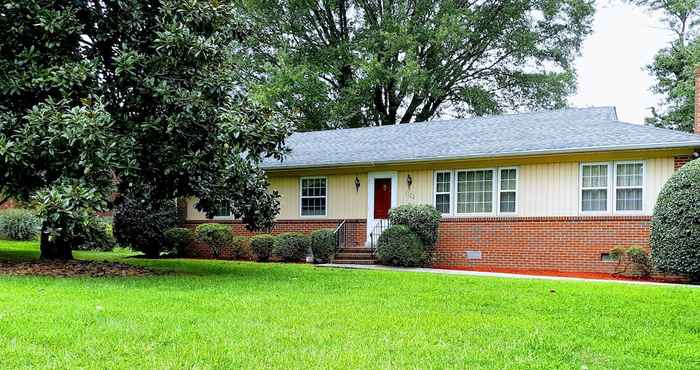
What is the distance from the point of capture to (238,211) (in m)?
13.7

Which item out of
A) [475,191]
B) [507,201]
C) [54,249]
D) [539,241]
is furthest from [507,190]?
[54,249]

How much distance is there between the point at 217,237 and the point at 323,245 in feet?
11.9

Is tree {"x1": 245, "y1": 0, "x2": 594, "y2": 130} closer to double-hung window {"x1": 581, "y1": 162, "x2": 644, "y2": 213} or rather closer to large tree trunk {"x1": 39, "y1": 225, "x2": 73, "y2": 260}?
double-hung window {"x1": 581, "y1": 162, "x2": 644, "y2": 213}

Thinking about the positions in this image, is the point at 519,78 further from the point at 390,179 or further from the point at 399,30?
the point at 390,179

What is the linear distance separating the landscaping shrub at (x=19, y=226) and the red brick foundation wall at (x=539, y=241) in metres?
18.0

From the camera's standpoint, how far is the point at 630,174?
611 inches

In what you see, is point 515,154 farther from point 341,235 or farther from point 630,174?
point 341,235

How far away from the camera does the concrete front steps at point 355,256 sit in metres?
17.5

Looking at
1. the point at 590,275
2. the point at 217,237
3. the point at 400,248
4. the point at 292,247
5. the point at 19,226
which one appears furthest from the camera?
the point at 19,226

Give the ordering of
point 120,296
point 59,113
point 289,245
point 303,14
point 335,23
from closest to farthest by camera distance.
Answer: point 120,296 < point 59,113 < point 289,245 < point 303,14 < point 335,23

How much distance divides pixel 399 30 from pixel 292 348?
83.4ft

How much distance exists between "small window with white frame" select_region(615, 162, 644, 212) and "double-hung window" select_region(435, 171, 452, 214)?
13.4 feet

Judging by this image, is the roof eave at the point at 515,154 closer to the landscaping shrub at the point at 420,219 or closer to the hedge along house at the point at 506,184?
the hedge along house at the point at 506,184

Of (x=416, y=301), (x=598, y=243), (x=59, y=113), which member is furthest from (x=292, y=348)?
(x=598, y=243)
